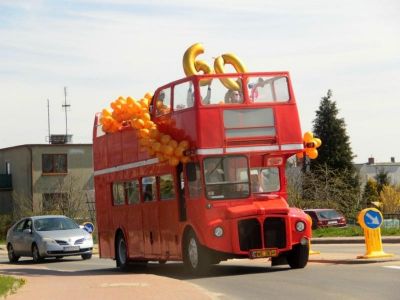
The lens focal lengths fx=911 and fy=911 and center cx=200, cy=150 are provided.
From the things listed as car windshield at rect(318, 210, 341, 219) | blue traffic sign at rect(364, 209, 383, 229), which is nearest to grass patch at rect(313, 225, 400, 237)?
car windshield at rect(318, 210, 341, 219)

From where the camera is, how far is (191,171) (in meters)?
18.8

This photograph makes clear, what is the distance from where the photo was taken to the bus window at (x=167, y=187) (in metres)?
19.8

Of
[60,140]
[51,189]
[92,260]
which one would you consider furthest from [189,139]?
[60,140]

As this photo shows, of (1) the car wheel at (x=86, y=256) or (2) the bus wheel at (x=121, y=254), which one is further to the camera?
(1) the car wheel at (x=86, y=256)

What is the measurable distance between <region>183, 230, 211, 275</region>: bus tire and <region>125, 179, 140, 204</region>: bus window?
10.3ft

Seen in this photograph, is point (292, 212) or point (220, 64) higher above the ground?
point (220, 64)

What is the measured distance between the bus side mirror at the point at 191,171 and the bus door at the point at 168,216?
729mm

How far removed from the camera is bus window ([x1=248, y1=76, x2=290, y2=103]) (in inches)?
745

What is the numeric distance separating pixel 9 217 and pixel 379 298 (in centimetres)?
4700

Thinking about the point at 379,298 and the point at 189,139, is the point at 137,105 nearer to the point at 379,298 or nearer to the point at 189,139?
the point at 189,139

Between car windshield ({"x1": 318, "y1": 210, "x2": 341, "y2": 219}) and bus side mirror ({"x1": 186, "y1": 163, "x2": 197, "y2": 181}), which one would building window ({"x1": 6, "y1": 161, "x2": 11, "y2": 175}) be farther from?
bus side mirror ({"x1": 186, "y1": 163, "x2": 197, "y2": 181})

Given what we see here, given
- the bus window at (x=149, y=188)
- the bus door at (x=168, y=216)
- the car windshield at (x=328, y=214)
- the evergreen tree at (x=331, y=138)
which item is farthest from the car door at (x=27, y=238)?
the evergreen tree at (x=331, y=138)

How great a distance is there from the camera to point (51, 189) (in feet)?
226

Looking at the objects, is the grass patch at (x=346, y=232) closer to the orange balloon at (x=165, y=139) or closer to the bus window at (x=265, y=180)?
the bus window at (x=265, y=180)
